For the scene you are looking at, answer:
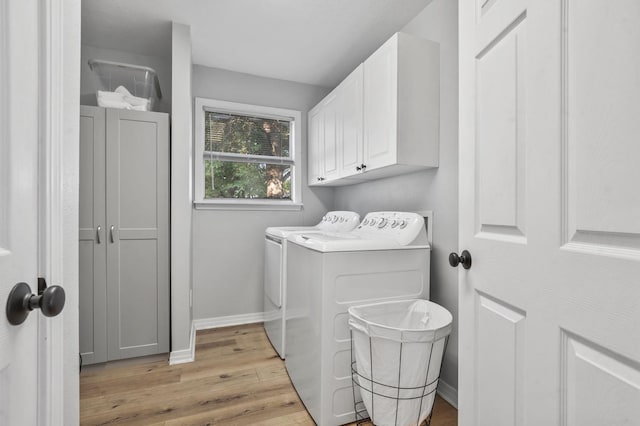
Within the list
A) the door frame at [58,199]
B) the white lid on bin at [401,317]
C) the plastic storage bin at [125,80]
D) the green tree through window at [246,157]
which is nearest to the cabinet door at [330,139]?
the green tree through window at [246,157]

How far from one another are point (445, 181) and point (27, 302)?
1.85m

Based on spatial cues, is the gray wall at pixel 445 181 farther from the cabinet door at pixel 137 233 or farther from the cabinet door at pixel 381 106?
the cabinet door at pixel 137 233

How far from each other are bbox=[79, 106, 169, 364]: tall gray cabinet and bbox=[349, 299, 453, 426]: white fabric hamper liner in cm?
163

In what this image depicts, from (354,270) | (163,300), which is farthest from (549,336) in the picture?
(163,300)

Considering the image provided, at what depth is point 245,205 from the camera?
298 cm

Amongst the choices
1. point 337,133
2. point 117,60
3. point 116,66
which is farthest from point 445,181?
point 117,60

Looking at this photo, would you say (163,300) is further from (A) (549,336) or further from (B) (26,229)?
(A) (549,336)

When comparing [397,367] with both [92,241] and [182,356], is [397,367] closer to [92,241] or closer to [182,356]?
[182,356]

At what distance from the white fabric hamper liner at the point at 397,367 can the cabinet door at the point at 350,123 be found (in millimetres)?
1224

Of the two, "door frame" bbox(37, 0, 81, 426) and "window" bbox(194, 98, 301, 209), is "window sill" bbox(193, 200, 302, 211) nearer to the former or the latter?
"window" bbox(194, 98, 301, 209)

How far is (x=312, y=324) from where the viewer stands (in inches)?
63.1

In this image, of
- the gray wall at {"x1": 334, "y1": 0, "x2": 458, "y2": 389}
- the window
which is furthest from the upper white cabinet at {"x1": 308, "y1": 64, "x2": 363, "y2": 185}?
the gray wall at {"x1": 334, "y1": 0, "x2": 458, "y2": 389}

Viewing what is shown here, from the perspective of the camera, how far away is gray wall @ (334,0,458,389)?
5.73 feet

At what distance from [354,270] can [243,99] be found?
2.23 m
